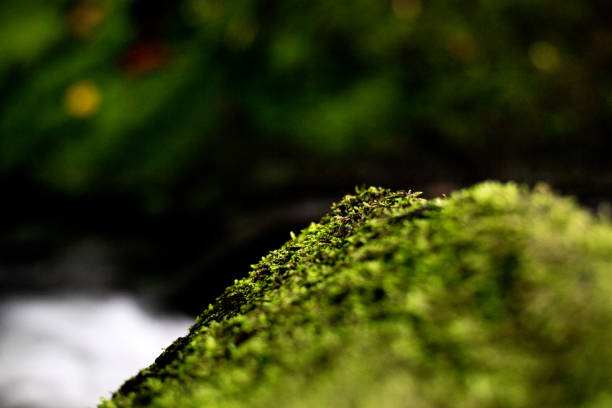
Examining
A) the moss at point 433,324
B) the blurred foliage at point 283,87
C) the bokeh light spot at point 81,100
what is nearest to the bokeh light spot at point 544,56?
the blurred foliage at point 283,87

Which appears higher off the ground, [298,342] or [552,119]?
[552,119]

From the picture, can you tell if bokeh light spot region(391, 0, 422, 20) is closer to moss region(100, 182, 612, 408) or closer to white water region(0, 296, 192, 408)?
moss region(100, 182, 612, 408)

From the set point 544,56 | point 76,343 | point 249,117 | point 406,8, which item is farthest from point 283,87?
point 76,343

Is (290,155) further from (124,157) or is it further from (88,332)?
(88,332)

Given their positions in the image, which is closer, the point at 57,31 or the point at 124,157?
the point at 124,157

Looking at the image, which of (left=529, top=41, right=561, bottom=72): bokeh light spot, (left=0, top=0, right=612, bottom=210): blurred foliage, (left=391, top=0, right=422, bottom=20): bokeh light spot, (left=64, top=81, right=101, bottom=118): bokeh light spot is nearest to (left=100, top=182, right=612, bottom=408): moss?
(left=0, top=0, right=612, bottom=210): blurred foliage

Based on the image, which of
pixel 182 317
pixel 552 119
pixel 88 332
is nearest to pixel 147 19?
pixel 182 317

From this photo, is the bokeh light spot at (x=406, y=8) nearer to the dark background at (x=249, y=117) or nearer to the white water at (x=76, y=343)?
the dark background at (x=249, y=117)

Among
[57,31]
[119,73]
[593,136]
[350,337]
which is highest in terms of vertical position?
[57,31]
